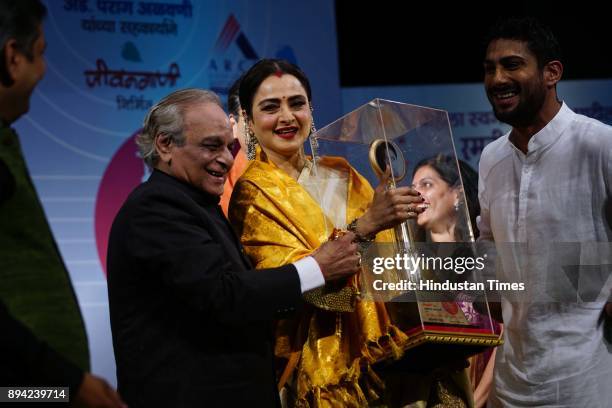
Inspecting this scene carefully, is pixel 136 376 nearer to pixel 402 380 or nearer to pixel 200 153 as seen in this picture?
pixel 200 153

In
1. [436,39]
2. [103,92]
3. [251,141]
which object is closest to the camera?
[251,141]

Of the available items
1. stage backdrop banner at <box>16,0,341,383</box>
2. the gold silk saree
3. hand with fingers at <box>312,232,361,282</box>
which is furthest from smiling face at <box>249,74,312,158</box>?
stage backdrop banner at <box>16,0,341,383</box>

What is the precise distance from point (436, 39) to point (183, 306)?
4290mm

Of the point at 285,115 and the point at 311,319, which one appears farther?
the point at 285,115

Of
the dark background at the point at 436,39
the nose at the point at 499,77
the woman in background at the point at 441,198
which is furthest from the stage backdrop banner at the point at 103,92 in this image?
the woman in background at the point at 441,198

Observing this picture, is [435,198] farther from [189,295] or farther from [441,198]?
[189,295]

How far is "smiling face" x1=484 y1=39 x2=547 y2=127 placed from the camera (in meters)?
3.00

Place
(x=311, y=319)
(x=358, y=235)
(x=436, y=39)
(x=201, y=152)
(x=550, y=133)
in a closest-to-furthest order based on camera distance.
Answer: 1. (x=201, y=152)
2. (x=358, y=235)
3. (x=311, y=319)
4. (x=550, y=133)
5. (x=436, y=39)

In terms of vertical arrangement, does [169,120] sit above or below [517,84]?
below

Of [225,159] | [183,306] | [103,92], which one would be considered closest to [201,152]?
[225,159]

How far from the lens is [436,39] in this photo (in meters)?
6.27

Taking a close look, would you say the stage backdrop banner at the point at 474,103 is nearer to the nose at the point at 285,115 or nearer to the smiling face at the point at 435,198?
the nose at the point at 285,115

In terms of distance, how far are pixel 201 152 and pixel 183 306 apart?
46cm

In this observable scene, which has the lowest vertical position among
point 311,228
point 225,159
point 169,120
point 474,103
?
point 311,228
